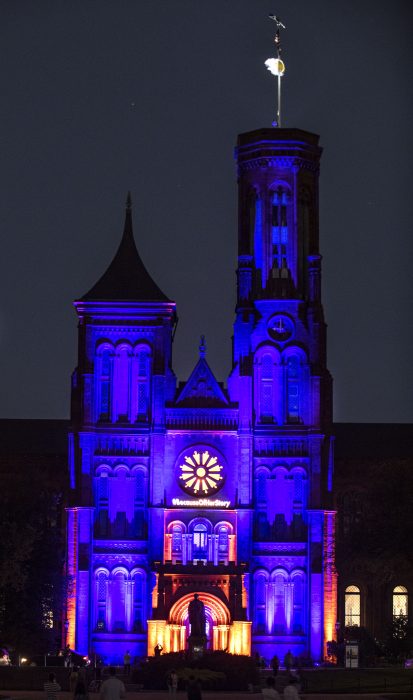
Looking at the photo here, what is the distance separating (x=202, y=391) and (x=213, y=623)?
16.1 m

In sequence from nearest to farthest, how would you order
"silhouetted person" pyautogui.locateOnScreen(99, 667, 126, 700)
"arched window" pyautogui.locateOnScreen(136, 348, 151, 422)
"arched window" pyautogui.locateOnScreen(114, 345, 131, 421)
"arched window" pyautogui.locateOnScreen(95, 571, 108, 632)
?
1. "silhouetted person" pyautogui.locateOnScreen(99, 667, 126, 700)
2. "arched window" pyautogui.locateOnScreen(95, 571, 108, 632)
3. "arched window" pyautogui.locateOnScreen(136, 348, 151, 422)
4. "arched window" pyautogui.locateOnScreen(114, 345, 131, 421)

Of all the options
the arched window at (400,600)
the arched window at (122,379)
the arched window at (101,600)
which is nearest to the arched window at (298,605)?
the arched window at (101,600)

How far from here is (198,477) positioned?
109 meters

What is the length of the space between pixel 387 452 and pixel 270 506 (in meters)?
21.3

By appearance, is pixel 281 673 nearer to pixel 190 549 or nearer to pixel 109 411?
pixel 190 549

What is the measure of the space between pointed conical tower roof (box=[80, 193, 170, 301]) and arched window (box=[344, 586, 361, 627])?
2859 cm

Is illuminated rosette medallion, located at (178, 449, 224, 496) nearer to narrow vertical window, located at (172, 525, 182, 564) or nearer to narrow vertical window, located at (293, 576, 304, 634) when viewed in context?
narrow vertical window, located at (172, 525, 182, 564)

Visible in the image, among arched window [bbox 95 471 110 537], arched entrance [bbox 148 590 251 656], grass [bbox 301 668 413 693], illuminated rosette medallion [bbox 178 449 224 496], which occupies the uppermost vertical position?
illuminated rosette medallion [bbox 178 449 224 496]

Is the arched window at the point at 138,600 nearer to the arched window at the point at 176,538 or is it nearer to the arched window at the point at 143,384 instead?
the arched window at the point at 176,538

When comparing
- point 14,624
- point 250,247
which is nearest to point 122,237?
point 250,247

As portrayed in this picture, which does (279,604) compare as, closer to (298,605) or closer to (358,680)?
(298,605)

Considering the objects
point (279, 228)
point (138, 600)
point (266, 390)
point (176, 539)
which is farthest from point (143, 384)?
point (279, 228)

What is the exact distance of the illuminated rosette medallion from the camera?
356ft

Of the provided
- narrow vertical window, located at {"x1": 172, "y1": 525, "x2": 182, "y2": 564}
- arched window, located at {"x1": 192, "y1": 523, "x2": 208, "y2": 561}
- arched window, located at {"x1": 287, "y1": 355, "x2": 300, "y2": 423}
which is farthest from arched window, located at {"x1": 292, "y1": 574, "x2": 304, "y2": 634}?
arched window, located at {"x1": 287, "y1": 355, "x2": 300, "y2": 423}
